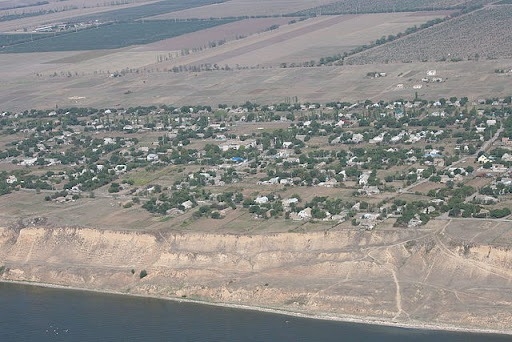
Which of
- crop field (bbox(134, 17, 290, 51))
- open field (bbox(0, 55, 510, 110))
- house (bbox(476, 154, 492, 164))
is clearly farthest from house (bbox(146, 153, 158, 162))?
crop field (bbox(134, 17, 290, 51))

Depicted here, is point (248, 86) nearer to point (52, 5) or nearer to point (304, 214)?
point (304, 214)

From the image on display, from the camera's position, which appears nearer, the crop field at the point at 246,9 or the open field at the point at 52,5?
the crop field at the point at 246,9

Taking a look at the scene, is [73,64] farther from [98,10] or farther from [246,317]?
[246,317]

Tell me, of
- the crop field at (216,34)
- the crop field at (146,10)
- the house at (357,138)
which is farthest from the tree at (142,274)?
the crop field at (146,10)

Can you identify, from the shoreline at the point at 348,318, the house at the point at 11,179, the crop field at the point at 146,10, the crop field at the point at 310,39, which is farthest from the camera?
the crop field at the point at 146,10

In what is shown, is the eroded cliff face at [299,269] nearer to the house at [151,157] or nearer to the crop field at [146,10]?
the house at [151,157]

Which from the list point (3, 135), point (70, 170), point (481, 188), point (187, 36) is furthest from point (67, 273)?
point (187, 36)

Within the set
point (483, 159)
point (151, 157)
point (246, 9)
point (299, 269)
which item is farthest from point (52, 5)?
point (299, 269)
